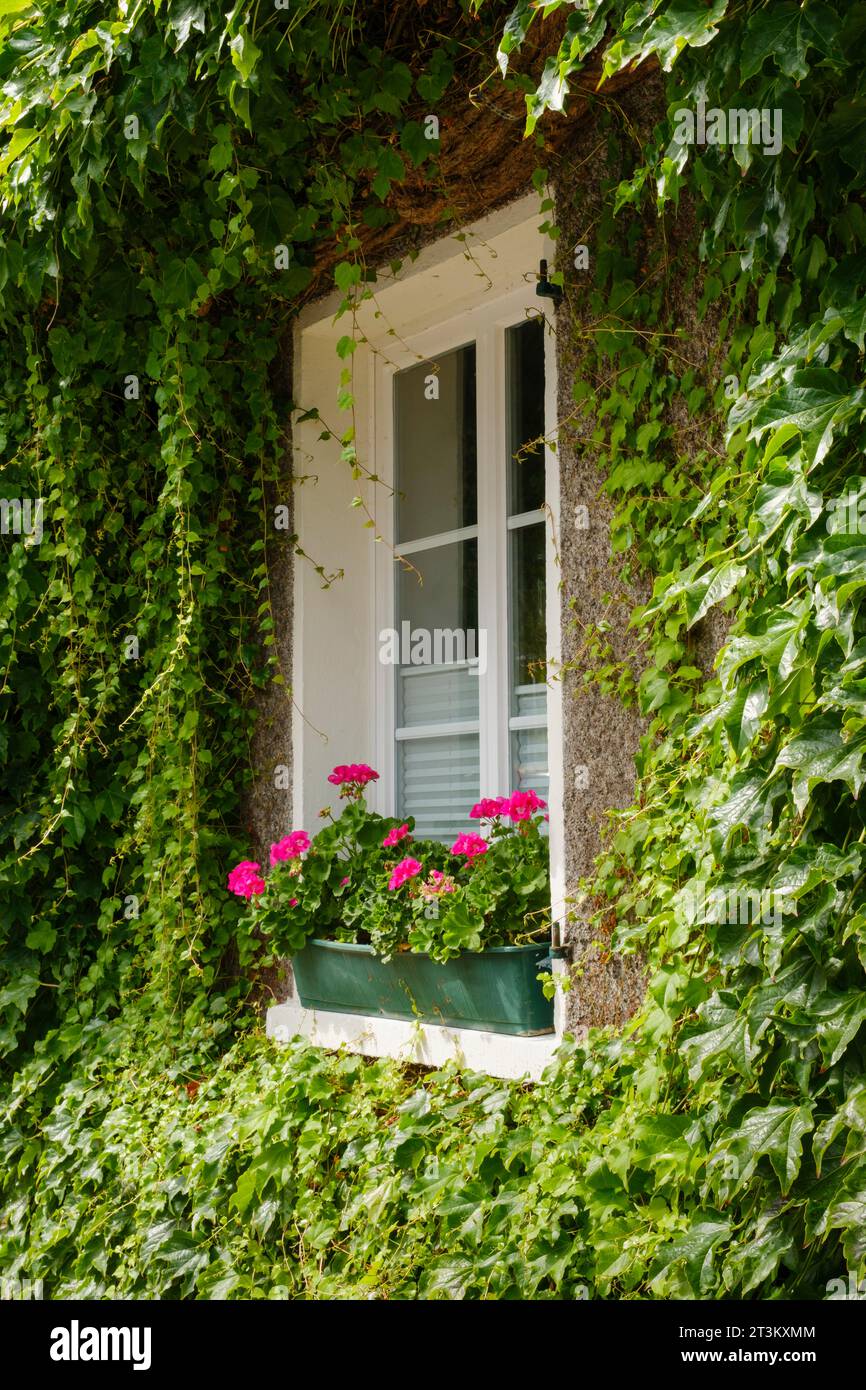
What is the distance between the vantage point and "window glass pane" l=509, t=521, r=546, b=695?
138 inches

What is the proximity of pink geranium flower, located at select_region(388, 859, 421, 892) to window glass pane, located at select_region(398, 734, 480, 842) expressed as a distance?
43cm

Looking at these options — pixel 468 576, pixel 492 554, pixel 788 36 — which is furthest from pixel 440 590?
pixel 788 36

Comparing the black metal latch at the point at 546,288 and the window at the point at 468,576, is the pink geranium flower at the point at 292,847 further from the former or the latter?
the black metal latch at the point at 546,288

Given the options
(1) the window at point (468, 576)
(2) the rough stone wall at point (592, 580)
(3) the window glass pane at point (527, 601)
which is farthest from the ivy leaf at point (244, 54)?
(3) the window glass pane at point (527, 601)

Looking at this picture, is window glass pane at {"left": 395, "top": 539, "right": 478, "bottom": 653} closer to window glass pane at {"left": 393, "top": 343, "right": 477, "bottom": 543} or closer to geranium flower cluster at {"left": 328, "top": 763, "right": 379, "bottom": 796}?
window glass pane at {"left": 393, "top": 343, "right": 477, "bottom": 543}

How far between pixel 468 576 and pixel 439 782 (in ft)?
2.02

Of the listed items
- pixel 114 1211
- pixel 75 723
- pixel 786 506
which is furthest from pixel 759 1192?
pixel 75 723

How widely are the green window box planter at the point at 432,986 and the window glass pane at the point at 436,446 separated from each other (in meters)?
1.31

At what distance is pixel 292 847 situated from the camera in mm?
3574

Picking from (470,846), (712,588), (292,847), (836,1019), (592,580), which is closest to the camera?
(836,1019)

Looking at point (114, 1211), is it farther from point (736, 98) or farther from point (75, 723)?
point (736, 98)

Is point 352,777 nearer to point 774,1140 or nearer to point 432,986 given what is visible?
point 432,986

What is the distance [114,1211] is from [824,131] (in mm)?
2998

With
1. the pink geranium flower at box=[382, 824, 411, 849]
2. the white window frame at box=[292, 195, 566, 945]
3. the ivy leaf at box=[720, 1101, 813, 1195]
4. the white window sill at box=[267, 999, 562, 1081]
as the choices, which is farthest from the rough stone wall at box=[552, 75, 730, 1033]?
the ivy leaf at box=[720, 1101, 813, 1195]
